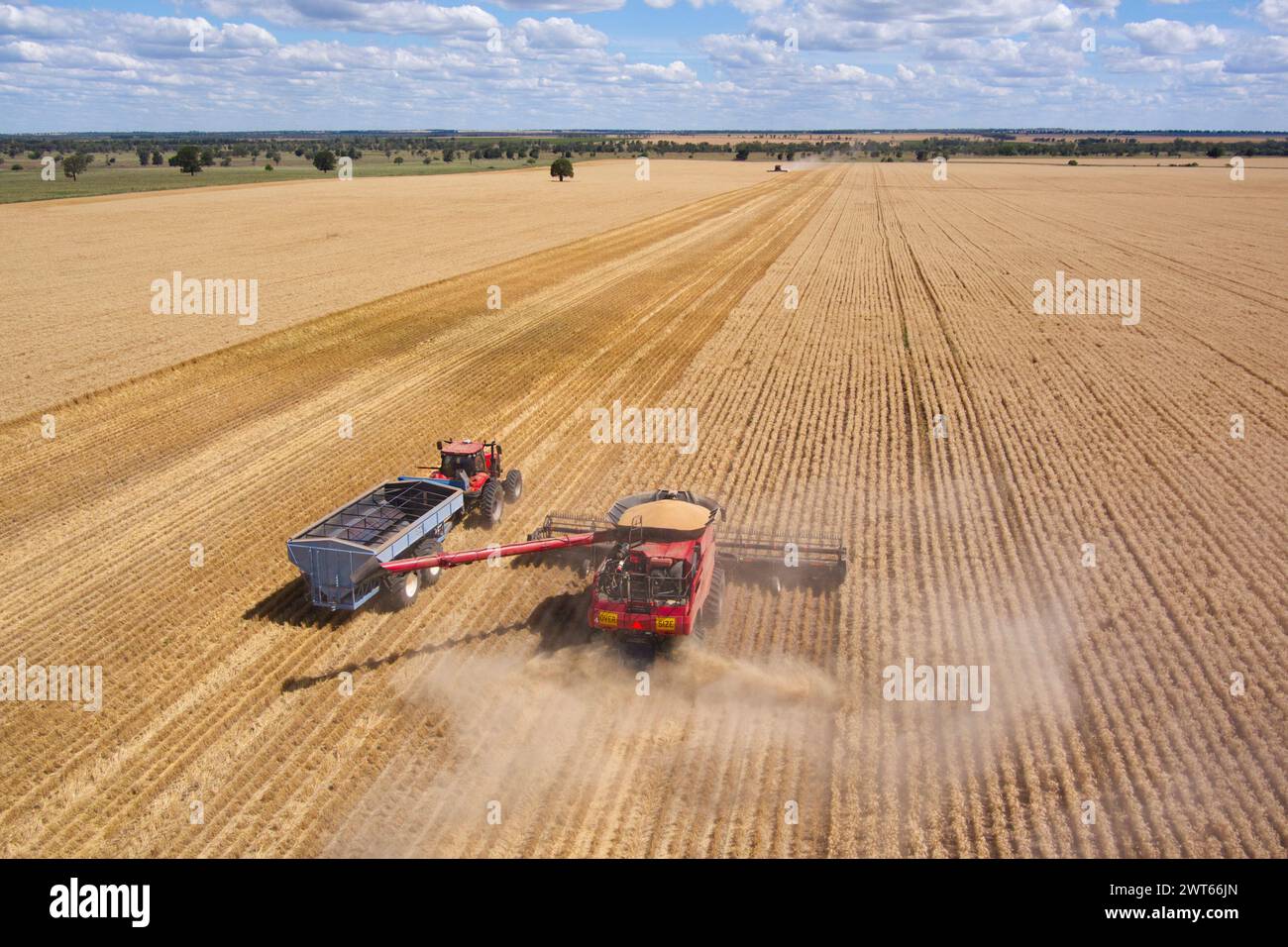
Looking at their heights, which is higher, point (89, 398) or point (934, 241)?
point (934, 241)

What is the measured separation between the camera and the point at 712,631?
12.1m

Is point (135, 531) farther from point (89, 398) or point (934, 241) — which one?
point (934, 241)

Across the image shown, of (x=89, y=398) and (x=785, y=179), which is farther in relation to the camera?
(x=785, y=179)

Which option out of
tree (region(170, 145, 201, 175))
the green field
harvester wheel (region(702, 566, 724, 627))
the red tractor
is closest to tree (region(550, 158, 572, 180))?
the green field

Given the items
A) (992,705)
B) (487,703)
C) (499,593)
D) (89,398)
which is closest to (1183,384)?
(992,705)

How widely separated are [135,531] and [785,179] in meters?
105

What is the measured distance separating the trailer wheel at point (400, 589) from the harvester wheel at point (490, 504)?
234cm

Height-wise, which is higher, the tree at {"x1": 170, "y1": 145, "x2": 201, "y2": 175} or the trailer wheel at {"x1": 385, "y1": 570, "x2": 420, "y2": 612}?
the tree at {"x1": 170, "y1": 145, "x2": 201, "y2": 175}

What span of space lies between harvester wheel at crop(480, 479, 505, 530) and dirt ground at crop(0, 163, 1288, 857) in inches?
15.7

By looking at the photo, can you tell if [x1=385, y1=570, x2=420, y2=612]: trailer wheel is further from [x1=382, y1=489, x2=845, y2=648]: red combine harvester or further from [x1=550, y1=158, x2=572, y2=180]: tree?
[x1=550, y1=158, x2=572, y2=180]: tree

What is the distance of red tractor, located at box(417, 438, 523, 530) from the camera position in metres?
15.2

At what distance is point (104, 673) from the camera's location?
1119 cm

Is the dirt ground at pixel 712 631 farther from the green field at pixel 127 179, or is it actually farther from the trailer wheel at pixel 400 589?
the green field at pixel 127 179

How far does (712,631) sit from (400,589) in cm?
460
